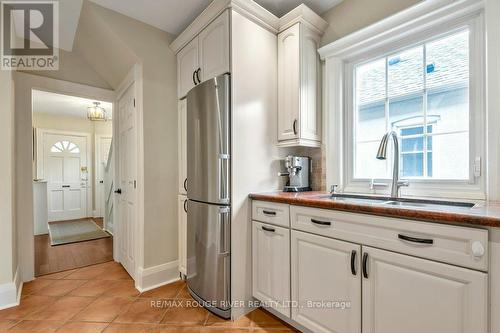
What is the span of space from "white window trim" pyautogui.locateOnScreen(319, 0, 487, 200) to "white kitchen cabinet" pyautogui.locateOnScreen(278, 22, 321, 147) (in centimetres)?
10

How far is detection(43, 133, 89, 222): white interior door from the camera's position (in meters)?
5.41

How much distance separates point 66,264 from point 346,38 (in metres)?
3.82

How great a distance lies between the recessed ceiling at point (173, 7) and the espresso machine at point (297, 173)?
1.33 metres

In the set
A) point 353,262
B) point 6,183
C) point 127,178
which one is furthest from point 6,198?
Result: point 353,262

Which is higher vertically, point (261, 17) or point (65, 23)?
point (65, 23)

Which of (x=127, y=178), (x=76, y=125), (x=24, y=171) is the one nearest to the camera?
(x=24, y=171)

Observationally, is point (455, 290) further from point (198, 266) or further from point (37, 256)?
point (37, 256)

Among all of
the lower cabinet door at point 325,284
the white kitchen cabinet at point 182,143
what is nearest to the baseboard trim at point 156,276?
the white kitchen cabinet at point 182,143

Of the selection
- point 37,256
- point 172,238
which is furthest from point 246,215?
point 37,256

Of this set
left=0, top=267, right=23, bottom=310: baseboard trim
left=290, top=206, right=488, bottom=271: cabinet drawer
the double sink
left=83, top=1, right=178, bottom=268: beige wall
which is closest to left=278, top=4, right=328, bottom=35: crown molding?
left=83, top=1, right=178, bottom=268: beige wall

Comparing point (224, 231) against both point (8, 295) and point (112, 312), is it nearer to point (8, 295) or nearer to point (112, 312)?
point (112, 312)

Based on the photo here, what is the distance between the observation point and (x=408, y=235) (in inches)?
42.5

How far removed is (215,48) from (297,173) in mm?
1236

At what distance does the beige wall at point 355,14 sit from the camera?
5.64ft
